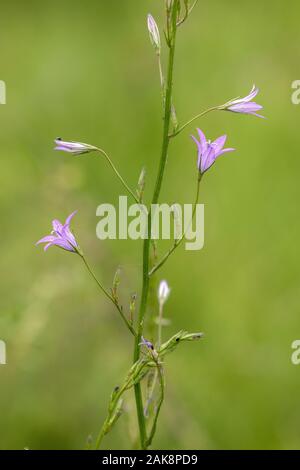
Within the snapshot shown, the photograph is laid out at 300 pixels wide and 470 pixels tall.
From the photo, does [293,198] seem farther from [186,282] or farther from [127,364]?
[127,364]

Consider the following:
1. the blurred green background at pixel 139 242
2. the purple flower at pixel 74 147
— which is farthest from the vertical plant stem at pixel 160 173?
the blurred green background at pixel 139 242

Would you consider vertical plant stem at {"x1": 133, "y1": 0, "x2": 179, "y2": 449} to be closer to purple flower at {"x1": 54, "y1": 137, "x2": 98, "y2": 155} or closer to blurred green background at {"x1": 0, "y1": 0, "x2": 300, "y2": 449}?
purple flower at {"x1": 54, "y1": 137, "x2": 98, "y2": 155}

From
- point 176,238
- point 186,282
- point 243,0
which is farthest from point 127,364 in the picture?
point 243,0

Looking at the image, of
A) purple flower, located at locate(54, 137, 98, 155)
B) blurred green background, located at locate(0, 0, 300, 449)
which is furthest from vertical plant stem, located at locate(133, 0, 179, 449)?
blurred green background, located at locate(0, 0, 300, 449)

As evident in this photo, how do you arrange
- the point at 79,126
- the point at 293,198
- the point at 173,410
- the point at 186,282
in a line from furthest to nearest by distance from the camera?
the point at 79,126
the point at 293,198
the point at 186,282
the point at 173,410

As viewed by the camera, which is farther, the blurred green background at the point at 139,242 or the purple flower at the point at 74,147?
the blurred green background at the point at 139,242

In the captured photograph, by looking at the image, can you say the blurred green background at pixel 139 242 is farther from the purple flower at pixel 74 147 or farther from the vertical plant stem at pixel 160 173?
the purple flower at pixel 74 147

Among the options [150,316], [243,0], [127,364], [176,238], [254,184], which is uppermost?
[243,0]

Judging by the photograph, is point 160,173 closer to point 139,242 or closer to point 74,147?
point 74,147
